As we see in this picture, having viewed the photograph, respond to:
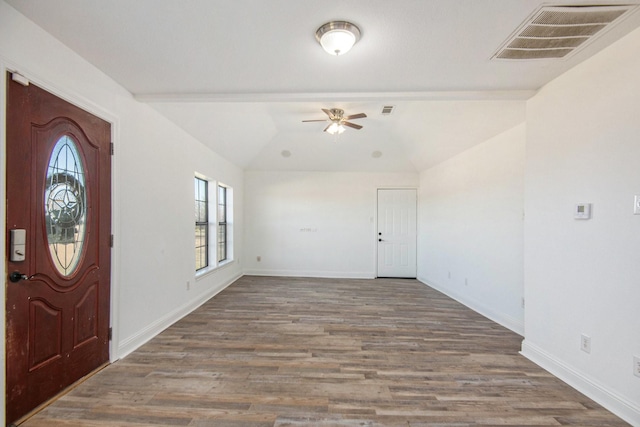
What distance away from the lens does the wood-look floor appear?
5.71 feet

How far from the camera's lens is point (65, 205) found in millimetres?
1906

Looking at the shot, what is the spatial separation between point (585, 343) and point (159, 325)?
13.1ft

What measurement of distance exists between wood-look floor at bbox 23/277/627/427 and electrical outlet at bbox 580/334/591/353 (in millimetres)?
344

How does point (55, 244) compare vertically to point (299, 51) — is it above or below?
below

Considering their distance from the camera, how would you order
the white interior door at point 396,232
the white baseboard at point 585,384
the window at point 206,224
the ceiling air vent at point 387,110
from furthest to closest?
the white interior door at point 396,232, the window at point 206,224, the ceiling air vent at point 387,110, the white baseboard at point 585,384

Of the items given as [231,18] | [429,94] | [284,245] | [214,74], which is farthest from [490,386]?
[284,245]

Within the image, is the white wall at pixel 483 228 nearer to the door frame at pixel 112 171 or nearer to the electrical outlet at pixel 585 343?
the electrical outlet at pixel 585 343

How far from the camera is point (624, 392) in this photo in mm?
1750

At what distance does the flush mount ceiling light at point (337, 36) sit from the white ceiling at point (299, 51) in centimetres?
4

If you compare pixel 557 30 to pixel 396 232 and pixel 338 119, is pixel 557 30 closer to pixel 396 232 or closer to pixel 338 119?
pixel 338 119

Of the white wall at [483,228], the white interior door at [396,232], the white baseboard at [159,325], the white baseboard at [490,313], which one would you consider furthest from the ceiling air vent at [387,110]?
the white baseboard at [159,325]

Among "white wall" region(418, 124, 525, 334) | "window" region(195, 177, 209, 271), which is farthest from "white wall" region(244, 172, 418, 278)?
"window" region(195, 177, 209, 271)

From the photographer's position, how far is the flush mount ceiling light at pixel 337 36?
161cm

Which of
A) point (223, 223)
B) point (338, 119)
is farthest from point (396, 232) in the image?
point (223, 223)
